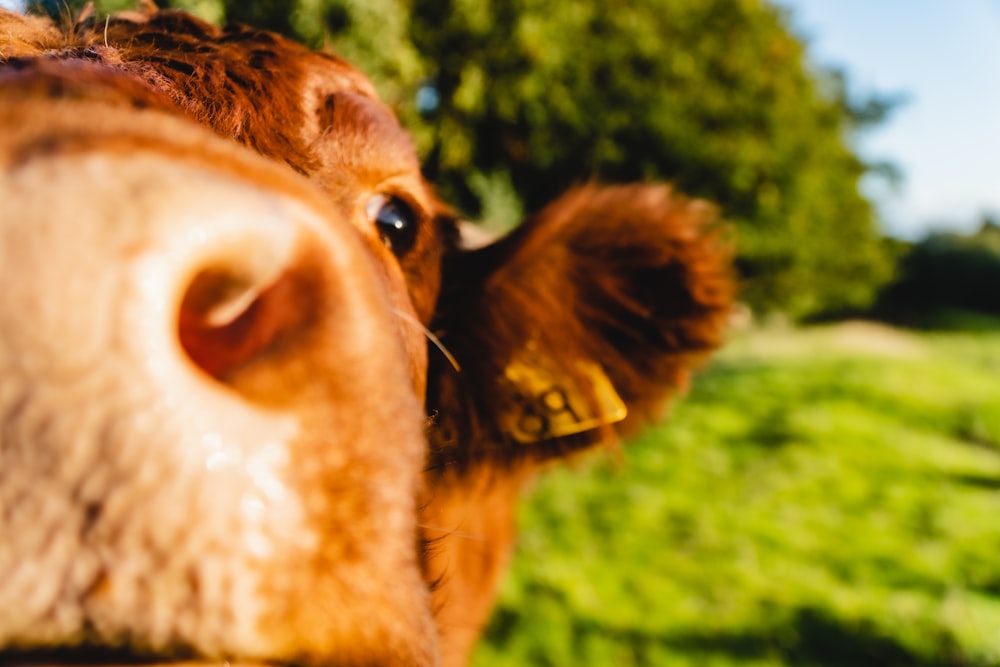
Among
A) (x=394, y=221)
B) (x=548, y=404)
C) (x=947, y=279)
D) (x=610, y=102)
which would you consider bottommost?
(x=548, y=404)

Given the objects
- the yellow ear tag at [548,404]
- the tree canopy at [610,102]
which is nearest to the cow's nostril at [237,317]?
the yellow ear tag at [548,404]

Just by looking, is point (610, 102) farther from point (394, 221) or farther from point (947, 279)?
point (947, 279)

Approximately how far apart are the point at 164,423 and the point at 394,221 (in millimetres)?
1170

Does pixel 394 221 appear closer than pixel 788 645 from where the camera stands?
Yes

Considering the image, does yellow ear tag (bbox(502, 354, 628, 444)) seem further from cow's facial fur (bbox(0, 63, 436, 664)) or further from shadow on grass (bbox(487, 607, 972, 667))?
shadow on grass (bbox(487, 607, 972, 667))

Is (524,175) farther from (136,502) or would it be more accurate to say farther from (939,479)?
(136,502)

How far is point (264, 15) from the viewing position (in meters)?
2.54

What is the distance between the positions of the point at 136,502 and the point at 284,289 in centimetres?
24

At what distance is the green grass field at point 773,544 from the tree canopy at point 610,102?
6.55ft

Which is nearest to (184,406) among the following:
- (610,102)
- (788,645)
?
(788,645)

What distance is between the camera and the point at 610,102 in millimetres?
9984

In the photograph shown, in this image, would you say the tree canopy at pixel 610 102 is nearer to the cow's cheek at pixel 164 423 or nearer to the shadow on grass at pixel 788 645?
the cow's cheek at pixel 164 423

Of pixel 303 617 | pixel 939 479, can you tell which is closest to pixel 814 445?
pixel 939 479

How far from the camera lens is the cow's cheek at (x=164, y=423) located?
2.03 feet
